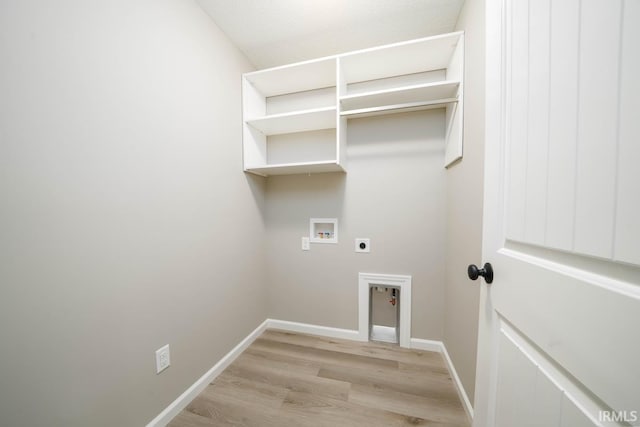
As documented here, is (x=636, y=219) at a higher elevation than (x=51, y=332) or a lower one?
higher

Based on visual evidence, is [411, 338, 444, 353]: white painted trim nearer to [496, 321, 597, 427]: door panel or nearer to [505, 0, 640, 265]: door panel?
[496, 321, 597, 427]: door panel

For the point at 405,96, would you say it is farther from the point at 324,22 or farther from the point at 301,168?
the point at 301,168

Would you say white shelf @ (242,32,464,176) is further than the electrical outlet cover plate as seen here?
No

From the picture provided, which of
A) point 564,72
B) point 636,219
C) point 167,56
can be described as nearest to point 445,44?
point 564,72

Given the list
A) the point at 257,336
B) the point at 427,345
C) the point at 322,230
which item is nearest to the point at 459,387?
the point at 427,345

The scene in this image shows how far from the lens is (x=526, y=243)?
0.57 metres

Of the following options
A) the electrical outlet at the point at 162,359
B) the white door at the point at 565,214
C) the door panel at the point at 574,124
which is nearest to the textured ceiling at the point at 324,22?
the white door at the point at 565,214

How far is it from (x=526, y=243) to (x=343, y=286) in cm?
148

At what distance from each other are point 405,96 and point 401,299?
5.31 ft

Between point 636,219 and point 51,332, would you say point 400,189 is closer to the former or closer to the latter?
point 636,219

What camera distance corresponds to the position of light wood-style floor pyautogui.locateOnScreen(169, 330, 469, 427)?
1167 mm

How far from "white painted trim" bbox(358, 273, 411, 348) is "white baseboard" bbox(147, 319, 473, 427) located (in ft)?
0.21

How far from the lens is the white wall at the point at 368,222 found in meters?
1.68

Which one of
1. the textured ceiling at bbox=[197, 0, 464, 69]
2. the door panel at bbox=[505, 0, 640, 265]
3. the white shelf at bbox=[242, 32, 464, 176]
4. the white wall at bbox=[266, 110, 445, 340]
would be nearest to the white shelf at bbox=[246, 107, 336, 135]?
the white shelf at bbox=[242, 32, 464, 176]
